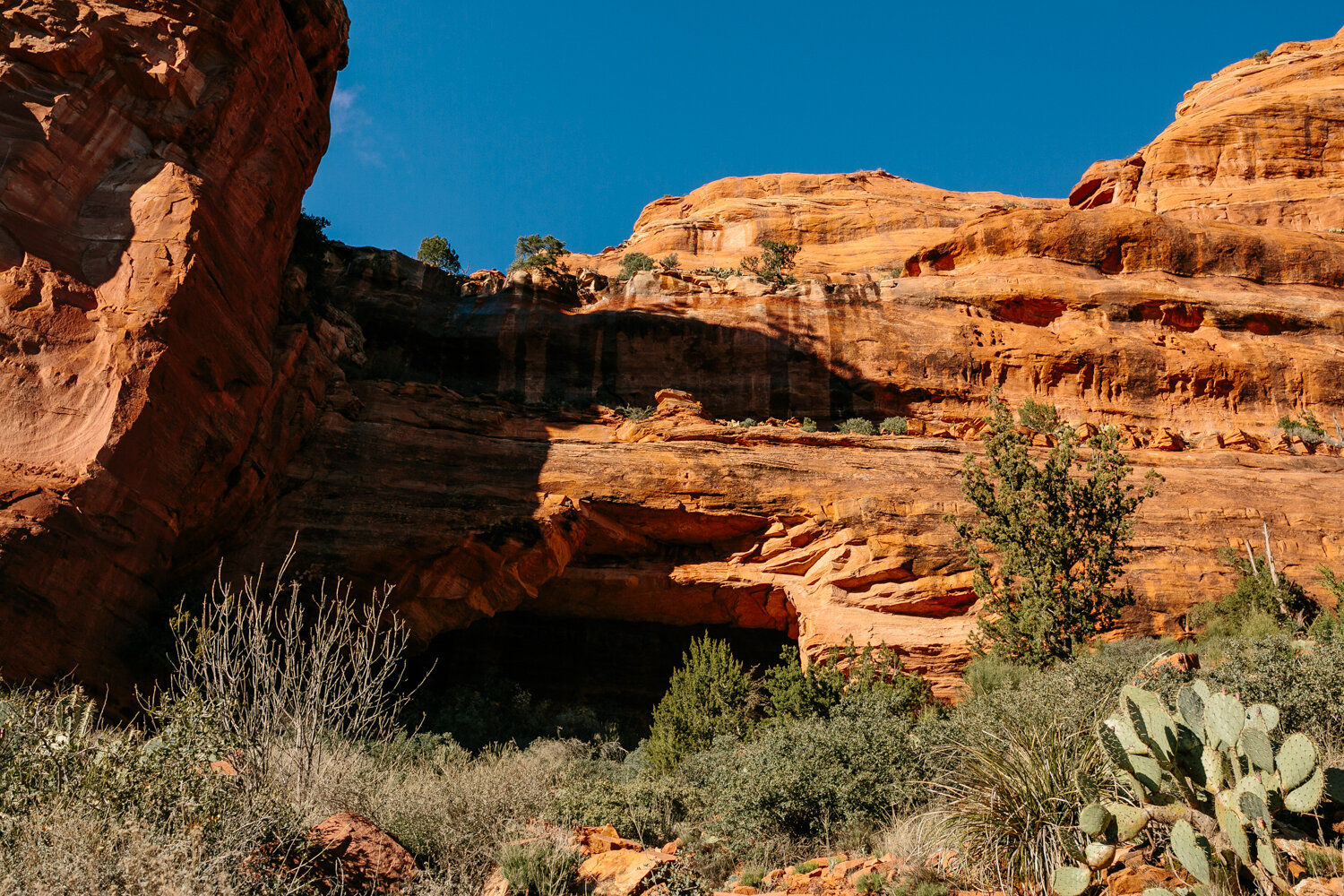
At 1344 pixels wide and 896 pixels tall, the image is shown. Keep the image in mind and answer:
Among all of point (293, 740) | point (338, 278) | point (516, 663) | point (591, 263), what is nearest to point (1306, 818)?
point (293, 740)

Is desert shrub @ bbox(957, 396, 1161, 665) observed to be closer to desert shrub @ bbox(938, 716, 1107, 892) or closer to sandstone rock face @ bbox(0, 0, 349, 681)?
desert shrub @ bbox(938, 716, 1107, 892)

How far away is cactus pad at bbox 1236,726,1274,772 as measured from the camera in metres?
7.14

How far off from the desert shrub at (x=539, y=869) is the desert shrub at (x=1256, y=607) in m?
14.6

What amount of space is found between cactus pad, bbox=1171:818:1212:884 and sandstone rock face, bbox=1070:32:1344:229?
37963 mm

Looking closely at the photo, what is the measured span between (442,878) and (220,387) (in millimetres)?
11080

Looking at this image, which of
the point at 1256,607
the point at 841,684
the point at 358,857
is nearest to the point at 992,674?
the point at 841,684

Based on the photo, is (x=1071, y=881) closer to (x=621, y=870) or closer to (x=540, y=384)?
(x=621, y=870)

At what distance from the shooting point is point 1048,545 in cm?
1605

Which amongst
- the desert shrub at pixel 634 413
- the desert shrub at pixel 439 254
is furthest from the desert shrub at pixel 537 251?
the desert shrub at pixel 634 413

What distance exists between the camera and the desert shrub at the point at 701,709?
53.0 ft

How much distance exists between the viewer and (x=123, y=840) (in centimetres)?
763

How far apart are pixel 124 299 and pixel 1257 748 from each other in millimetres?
16185

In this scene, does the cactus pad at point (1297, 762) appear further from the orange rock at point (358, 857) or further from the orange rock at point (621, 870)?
the orange rock at point (358, 857)

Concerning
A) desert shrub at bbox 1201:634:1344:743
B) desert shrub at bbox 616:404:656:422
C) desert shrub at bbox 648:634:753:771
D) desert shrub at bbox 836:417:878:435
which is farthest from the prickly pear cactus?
desert shrub at bbox 836:417:878:435
